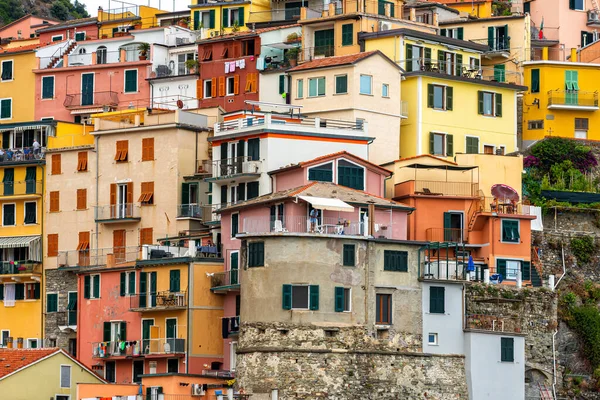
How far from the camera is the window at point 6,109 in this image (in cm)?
10912

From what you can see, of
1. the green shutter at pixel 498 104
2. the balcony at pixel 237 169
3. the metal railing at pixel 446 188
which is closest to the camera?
the balcony at pixel 237 169

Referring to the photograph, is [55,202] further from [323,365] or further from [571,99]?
[571,99]

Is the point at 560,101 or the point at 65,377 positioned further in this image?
the point at 560,101

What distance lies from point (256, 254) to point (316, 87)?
18847 mm

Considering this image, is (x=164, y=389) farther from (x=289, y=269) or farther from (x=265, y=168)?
(x=265, y=168)

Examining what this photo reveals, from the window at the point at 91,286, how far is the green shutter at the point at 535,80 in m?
29.5

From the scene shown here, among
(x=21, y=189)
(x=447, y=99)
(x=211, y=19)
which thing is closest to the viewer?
(x=447, y=99)

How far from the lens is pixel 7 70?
363 ft

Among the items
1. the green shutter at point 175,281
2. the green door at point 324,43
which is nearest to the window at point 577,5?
the green door at point 324,43

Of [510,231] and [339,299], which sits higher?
[510,231]

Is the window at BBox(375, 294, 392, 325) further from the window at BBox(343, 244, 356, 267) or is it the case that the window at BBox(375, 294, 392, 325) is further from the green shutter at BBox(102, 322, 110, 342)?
the green shutter at BBox(102, 322, 110, 342)

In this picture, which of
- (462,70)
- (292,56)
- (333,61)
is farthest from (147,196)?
(462,70)

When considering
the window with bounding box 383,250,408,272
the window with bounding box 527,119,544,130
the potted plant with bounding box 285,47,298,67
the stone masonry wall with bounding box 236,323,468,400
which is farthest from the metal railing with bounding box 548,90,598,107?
the stone masonry wall with bounding box 236,323,468,400

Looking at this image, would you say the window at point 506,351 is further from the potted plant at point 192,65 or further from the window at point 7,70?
the window at point 7,70
